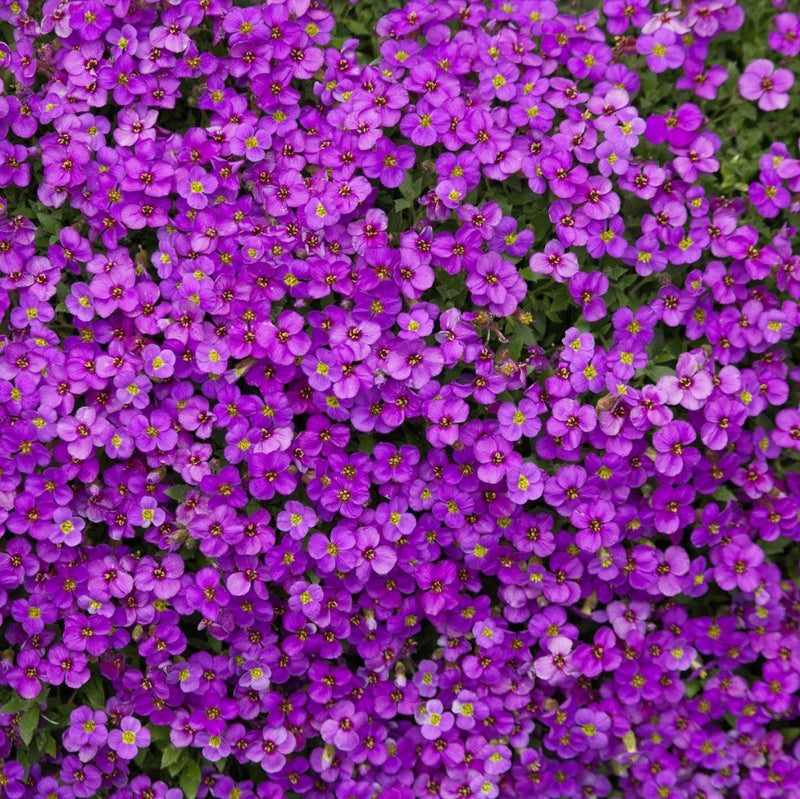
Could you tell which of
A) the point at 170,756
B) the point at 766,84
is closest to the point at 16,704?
the point at 170,756

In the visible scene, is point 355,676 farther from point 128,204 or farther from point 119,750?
point 128,204

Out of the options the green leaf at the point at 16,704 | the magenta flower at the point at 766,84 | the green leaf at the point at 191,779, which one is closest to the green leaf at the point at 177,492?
the green leaf at the point at 16,704

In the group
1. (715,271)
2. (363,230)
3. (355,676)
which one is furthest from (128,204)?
(715,271)

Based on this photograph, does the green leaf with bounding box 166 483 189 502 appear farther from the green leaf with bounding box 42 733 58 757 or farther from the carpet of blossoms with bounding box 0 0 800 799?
the green leaf with bounding box 42 733 58 757

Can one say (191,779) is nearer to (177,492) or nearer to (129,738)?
(129,738)

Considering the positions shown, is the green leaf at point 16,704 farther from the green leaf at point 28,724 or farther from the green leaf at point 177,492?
the green leaf at point 177,492

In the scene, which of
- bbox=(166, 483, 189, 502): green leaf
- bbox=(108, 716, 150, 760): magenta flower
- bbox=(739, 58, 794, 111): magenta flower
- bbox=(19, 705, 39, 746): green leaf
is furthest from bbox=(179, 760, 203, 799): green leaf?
bbox=(739, 58, 794, 111): magenta flower
